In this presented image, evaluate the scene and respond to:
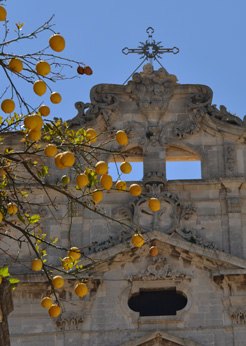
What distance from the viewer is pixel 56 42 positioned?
8.05 m

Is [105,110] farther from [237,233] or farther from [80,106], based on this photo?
[237,233]

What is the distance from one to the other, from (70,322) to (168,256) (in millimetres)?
2395

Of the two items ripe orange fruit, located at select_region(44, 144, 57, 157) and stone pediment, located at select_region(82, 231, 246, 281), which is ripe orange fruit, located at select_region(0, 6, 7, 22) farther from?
stone pediment, located at select_region(82, 231, 246, 281)

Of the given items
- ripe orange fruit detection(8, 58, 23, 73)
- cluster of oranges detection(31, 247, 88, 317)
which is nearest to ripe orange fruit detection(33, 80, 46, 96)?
ripe orange fruit detection(8, 58, 23, 73)

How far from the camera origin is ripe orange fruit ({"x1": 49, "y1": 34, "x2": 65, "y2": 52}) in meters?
8.03

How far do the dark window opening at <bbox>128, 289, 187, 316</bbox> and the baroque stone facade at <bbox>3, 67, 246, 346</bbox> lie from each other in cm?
13

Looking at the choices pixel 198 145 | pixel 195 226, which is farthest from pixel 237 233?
pixel 198 145

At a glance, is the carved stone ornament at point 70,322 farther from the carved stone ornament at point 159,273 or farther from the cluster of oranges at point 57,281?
the cluster of oranges at point 57,281

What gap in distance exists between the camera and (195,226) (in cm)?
2031

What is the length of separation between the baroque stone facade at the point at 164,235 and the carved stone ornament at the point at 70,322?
0.02 m

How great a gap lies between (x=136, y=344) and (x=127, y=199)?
11.1ft

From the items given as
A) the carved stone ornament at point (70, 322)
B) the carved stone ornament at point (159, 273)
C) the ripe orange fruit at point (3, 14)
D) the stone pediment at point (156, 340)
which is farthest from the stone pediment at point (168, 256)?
the ripe orange fruit at point (3, 14)

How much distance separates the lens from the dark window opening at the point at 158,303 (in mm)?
19578

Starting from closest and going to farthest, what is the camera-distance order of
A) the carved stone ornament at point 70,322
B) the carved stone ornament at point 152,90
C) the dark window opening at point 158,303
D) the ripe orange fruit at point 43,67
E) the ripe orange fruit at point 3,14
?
the ripe orange fruit at point 3,14 < the ripe orange fruit at point 43,67 < the carved stone ornament at point 70,322 < the dark window opening at point 158,303 < the carved stone ornament at point 152,90
